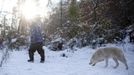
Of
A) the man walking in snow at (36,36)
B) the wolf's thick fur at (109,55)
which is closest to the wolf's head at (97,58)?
the wolf's thick fur at (109,55)

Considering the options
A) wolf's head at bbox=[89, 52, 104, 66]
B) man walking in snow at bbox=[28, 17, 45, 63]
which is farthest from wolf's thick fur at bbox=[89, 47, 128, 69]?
man walking in snow at bbox=[28, 17, 45, 63]

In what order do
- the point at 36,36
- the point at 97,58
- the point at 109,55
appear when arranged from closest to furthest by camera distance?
1. the point at 109,55
2. the point at 97,58
3. the point at 36,36

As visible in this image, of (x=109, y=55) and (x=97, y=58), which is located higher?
(x=109, y=55)

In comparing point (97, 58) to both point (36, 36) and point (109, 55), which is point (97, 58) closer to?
point (109, 55)

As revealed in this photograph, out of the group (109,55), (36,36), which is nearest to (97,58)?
(109,55)

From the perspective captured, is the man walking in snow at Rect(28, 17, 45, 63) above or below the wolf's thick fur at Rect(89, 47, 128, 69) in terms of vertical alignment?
above

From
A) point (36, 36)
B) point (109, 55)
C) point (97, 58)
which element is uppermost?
point (36, 36)

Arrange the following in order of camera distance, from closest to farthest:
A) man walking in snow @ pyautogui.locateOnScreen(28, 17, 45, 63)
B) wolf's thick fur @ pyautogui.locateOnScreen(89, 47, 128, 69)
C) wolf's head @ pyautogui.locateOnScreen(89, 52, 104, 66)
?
wolf's thick fur @ pyautogui.locateOnScreen(89, 47, 128, 69) < wolf's head @ pyautogui.locateOnScreen(89, 52, 104, 66) < man walking in snow @ pyautogui.locateOnScreen(28, 17, 45, 63)

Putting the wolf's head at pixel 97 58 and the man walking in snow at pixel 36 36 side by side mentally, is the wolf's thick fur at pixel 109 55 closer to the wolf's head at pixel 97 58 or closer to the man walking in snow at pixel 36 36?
the wolf's head at pixel 97 58

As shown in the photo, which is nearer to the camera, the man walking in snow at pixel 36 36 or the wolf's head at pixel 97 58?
the wolf's head at pixel 97 58

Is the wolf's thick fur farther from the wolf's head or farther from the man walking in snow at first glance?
the man walking in snow

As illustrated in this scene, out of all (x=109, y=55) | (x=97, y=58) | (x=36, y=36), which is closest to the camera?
(x=109, y=55)

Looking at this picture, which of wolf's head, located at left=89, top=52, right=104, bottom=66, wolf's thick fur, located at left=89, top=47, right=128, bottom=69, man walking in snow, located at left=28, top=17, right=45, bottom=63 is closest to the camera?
wolf's thick fur, located at left=89, top=47, right=128, bottom=69

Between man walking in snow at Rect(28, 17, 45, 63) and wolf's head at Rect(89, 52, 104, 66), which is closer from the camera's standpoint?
wolf's head at Rect(89, 52, 104, 66)
